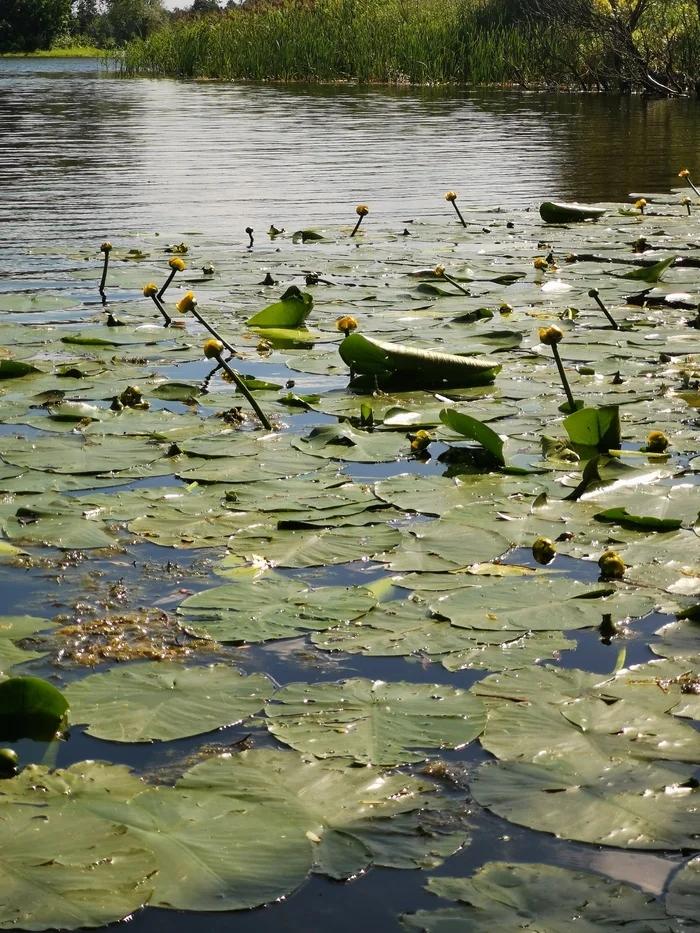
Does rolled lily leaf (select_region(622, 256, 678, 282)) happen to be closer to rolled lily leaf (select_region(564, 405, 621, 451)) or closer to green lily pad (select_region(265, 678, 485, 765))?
rolled lily leaf (select_region(564, 405, 621, 451))

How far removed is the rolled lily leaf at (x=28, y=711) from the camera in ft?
4.31

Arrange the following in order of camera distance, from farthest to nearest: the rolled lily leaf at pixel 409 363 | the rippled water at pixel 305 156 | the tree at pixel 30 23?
the tree at pixel 30 23 → the rippled water at pixel 305 156 → the rolled lily leaf at pixel 409 363

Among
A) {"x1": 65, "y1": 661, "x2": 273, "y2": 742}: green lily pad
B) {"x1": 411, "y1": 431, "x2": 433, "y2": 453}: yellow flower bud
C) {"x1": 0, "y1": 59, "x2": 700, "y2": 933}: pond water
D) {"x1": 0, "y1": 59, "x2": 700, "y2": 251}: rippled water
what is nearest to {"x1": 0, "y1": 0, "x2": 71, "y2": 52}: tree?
{"x1": 0, "y1": 59, "x2": 700, "y2": 933}: pond water

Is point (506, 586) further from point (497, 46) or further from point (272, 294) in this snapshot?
point (497, 46)

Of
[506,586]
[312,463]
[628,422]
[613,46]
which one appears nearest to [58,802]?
[506,586]

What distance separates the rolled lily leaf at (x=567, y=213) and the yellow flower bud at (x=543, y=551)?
13.4ft

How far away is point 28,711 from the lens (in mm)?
1320

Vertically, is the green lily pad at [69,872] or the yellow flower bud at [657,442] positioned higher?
the yellow flower bud at [657,442]

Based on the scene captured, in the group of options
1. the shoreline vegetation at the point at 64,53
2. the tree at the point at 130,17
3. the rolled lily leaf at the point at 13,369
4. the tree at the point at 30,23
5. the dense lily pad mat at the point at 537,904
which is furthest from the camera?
the tree at the point at 130,17

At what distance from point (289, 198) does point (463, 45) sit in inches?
610

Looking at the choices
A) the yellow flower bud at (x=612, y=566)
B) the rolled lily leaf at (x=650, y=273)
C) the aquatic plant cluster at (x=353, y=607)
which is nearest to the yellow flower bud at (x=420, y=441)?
the aquatic plant cluster at (x=353, y=607)

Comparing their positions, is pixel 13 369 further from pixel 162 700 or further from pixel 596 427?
pixel 162 700

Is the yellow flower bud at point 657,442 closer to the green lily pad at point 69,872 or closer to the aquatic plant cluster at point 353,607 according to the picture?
the aquatic plant cluster at point 353,607

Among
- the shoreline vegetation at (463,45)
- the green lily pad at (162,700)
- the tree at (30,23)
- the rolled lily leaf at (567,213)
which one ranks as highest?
the tree at (30,23)
